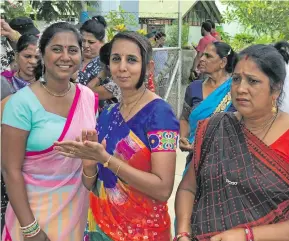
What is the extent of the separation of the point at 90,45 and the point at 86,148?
86.7 inches

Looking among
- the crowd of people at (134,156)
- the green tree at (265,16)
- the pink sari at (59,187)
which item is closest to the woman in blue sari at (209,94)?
the crowd of people at (134,156)

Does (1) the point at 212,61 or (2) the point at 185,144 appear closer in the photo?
(2) the point at 185,144

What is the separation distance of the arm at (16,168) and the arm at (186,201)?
699mm

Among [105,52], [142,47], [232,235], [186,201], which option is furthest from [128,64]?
[232,235]

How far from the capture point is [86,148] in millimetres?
1756

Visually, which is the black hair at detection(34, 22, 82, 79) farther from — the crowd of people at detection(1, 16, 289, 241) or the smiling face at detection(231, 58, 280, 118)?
the smiling face at detection(231, 58, 280, 118)

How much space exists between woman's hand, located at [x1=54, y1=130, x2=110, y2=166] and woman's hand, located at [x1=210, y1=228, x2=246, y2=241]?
0.55 m

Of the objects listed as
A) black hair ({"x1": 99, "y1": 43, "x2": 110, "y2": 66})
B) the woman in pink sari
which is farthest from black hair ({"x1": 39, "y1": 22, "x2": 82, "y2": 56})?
black hair ({"x1": 99, "y1": 43, "x2": 110, "y2": 66})

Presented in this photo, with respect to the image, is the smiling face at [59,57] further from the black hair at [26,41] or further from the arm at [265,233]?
the arm at [265,233]

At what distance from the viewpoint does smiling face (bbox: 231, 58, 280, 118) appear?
5.76 ft

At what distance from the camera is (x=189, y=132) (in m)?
3.41

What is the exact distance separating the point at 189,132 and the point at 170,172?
1.58 metres

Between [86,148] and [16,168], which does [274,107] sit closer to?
[86,148]

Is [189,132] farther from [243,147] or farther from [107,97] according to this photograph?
[243,147]
